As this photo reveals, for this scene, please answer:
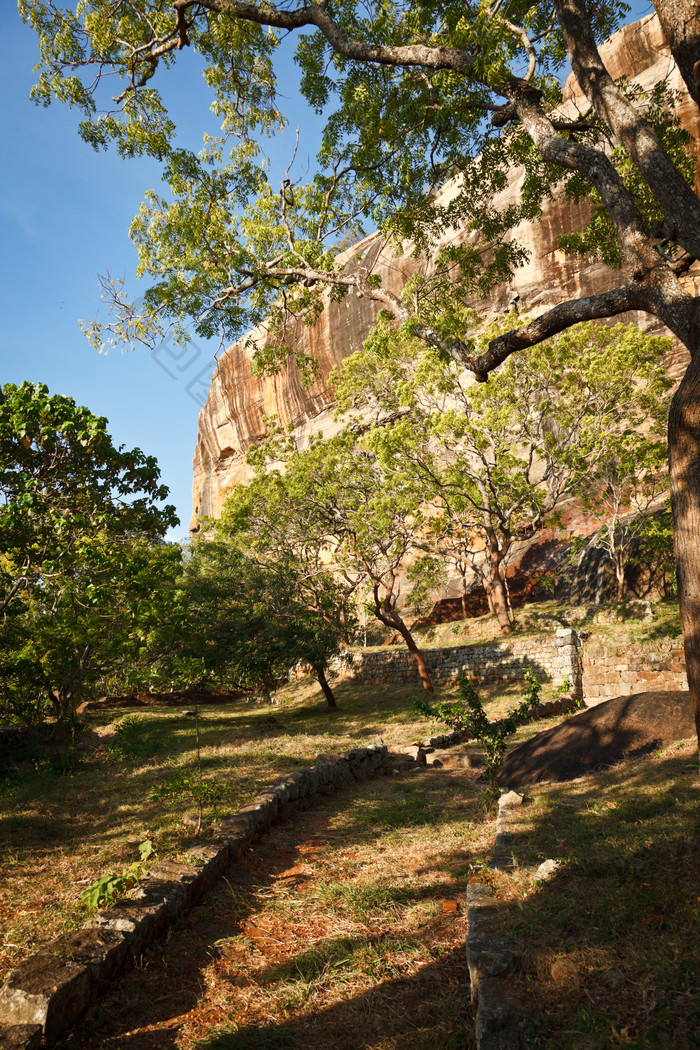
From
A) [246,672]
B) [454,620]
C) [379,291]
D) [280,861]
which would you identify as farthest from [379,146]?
[454,620]

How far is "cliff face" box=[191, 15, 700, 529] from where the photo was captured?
24234mm

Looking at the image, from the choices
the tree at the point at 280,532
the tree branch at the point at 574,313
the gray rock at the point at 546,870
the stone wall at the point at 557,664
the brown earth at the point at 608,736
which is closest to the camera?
the gray rock at the point at 546,870

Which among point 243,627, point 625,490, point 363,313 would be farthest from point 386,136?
point 363,313

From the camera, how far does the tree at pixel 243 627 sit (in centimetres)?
1498

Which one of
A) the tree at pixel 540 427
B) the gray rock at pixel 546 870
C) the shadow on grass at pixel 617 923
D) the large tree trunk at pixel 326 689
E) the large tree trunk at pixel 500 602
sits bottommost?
the large tree trunk at pixel 326 689

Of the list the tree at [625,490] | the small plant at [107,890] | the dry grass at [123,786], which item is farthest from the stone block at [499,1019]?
the tree at [625,490]

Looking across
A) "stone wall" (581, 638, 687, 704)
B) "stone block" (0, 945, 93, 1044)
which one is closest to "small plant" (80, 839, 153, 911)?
"stone block" (0, 945, 93, 1044)

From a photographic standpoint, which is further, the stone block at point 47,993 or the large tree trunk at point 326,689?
the large tree trunk at point 326,689

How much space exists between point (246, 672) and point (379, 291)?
A: 1097 cm

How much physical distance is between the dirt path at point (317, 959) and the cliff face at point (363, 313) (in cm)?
1262

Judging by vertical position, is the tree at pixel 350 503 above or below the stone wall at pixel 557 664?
above

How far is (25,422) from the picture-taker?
7414 mm

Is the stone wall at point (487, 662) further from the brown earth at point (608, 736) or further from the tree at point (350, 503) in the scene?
the brown earth at point (608, 736)

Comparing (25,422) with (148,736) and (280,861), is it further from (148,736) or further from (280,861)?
(148,736)
